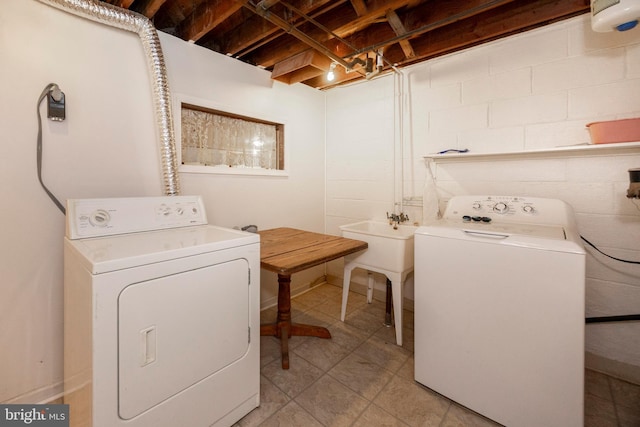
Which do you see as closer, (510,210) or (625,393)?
(625,393)

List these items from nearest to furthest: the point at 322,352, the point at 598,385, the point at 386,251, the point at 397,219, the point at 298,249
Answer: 1. the point at 598,385
2. the point at 298,249
3. the point at 322,352
4. the point at 386,251
5. the point at 397,219

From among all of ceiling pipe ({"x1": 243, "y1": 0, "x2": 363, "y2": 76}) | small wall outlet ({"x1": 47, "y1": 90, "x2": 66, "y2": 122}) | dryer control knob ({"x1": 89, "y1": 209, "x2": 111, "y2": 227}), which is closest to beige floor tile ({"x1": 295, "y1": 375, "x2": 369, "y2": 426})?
dryer control knob ({"x1": 89, "y1": 209, "x2": 111, "y2": 227})

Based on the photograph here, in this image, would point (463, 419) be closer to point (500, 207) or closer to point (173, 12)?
point (500, 207)

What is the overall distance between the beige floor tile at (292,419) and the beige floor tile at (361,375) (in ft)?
1.06

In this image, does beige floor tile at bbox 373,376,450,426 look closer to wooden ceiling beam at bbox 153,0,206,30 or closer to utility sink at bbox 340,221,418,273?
utility sink at bbox 340,221,418,273

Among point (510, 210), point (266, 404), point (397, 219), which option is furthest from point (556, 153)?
point (266, 404)

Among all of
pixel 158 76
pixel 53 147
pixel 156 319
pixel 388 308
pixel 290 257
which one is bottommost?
pixel 388 308

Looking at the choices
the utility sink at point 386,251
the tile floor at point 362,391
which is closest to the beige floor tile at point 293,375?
the tile floor at point 362,391

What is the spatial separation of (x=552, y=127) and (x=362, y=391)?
215cm

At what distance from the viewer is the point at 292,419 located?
1426mm

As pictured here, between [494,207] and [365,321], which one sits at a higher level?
[494,207]

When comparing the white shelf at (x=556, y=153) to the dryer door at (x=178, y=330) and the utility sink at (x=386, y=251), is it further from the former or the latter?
the dryer door at (x=178, y=330)

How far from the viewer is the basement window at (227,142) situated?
2.17 m

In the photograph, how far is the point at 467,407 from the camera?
147 cm
